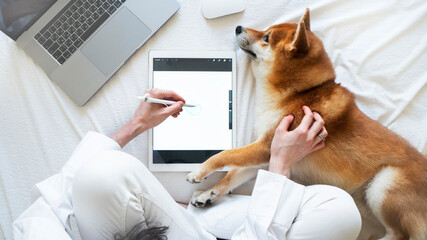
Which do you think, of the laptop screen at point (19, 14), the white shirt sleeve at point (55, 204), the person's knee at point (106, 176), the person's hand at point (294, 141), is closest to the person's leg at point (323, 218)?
the person's hand at point (294, 141)

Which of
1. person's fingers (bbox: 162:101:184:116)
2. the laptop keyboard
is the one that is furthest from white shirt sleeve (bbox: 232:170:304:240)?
the laptop keyboard

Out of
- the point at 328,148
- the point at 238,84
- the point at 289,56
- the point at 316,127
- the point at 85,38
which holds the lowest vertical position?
the point at 328,148

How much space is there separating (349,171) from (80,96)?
112cm

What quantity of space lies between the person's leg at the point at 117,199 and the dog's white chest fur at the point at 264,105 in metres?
0.51

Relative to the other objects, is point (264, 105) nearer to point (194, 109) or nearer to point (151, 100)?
point (194, 109)

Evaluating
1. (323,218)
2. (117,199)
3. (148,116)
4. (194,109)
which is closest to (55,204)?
(117,199)

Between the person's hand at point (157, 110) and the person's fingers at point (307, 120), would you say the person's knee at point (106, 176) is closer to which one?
the person's hand at point (157, 110)

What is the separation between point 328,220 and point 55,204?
2.90 feet

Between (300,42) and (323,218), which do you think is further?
(300,42)

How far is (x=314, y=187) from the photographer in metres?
1.25

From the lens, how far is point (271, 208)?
1149 mm

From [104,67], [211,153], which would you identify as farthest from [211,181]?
[104,67]

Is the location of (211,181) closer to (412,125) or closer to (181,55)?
(181,55)

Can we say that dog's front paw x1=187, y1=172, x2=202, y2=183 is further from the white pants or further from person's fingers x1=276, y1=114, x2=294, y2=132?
person's fingers x1=276, y1=114, x2=294, y2=132
